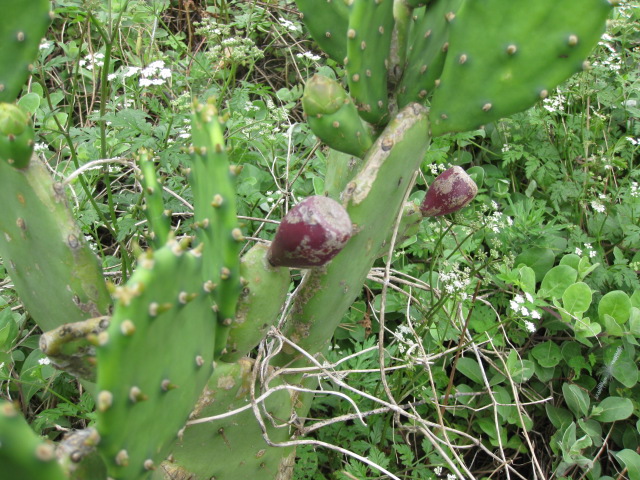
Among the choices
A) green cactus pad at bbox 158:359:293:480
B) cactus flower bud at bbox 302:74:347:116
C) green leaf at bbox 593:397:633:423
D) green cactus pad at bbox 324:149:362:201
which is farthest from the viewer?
green leaf at bbox 593:397:633:423

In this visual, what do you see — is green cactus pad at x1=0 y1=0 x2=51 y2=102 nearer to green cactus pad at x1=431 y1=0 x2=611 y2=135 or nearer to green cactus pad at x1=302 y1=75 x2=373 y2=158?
green cactus pad at x1=302 y1=75 x2=373 y2=158

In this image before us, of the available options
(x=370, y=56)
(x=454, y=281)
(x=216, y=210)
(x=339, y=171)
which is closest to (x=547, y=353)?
(x=454, y=281)

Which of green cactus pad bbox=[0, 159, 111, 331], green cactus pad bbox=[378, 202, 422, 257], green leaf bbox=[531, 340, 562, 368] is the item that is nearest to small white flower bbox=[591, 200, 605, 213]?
green leaf bbox=[531, 340, 562, 368]

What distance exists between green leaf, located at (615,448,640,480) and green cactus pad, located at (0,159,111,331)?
1475 millimetres

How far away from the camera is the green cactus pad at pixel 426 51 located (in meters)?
1.17

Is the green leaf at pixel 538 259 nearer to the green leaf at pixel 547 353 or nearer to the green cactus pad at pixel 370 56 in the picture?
the green leaf at pixel 547 353

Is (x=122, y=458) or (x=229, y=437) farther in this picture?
(x=229, y=437)

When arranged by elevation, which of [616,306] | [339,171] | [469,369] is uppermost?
[339,171]

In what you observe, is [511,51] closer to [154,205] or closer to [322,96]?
[322,96]

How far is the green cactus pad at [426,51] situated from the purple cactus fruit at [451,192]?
21 cm

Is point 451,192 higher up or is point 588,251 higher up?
point 451,192

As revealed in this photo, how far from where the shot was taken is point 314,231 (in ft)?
3.40

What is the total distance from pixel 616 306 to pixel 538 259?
0.97 ft

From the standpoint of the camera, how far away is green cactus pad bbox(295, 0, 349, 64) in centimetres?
124
